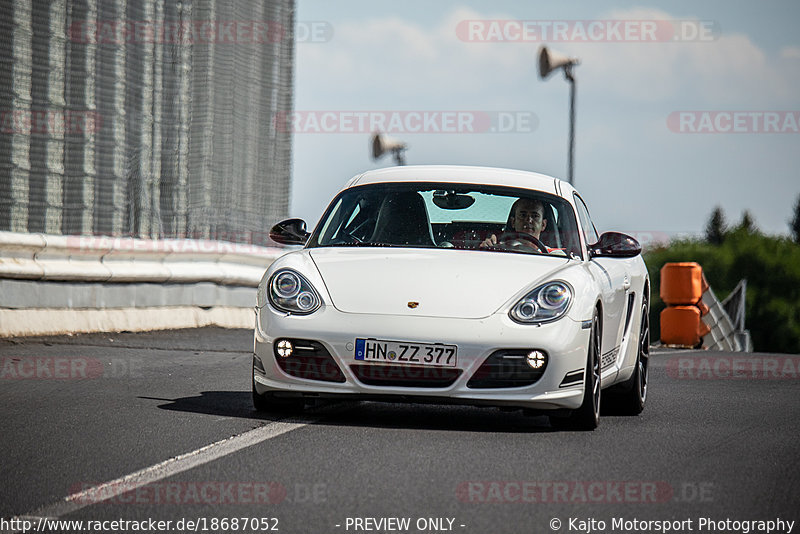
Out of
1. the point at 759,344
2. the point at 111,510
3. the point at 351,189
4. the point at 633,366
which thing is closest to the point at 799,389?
the point at 633,366

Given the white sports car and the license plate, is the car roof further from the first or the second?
the license plate

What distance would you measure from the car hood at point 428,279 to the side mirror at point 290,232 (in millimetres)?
662

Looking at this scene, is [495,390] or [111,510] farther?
[495,390]

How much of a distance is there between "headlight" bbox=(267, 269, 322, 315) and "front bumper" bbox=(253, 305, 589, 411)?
0.21 feet

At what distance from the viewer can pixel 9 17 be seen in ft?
55.3

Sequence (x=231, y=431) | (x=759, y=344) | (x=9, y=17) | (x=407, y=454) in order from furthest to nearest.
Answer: (x=759, y=344), (x=9, y=17), (x=231, y=431), (x=407, y=454)

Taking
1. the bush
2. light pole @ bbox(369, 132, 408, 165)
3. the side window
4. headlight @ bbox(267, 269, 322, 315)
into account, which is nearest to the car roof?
the side window

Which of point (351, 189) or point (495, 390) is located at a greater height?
point (351, 189)

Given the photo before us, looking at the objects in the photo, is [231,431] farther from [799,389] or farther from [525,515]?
[799,389]

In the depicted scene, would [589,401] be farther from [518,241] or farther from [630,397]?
[630,397]

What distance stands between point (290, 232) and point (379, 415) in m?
1.34

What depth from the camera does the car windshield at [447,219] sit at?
7527 mm

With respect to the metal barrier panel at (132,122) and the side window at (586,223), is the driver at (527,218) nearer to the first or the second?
the side window at (586,223)

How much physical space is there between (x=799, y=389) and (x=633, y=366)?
2498mm
